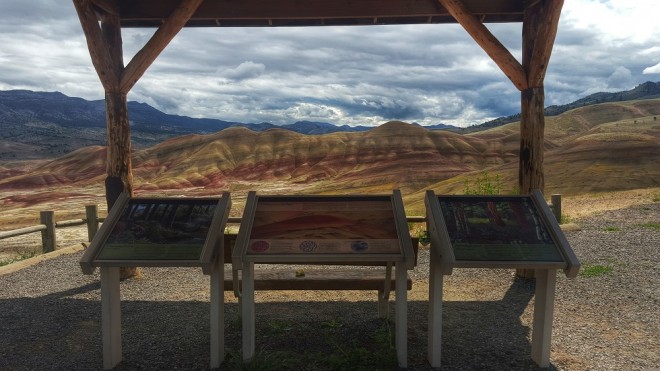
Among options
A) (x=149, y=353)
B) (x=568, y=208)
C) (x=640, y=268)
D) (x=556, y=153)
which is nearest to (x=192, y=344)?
(x=149, y=353)

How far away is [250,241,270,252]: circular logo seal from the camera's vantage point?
414cm

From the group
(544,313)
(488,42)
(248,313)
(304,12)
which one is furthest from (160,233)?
(304,12)

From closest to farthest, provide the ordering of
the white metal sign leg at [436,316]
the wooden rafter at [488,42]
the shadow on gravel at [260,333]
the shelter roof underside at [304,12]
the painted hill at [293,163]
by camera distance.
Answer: the white metal sign leg at [436,316] < the shadow on gravel at [260,333] < the wooden rafter at [488,42] < the shelter roof underside at [304,12] < the painted hill at [293,163]

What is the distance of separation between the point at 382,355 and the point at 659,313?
3.68 metres

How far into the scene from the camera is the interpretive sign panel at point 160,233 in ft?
13.5

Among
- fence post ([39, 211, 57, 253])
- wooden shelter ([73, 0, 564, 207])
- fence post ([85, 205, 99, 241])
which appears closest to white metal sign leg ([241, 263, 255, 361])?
wooden shelter ([73, 0, 564, 207])

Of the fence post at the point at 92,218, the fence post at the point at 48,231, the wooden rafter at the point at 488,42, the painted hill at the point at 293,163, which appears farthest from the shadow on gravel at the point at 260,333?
the painted hill at the point at 293,163

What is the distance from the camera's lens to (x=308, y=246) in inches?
164

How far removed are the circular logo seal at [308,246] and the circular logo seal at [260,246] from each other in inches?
11.2

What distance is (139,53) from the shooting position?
691cm

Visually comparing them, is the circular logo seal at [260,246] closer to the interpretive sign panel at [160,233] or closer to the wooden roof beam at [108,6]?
the interpretive sign panel at [160,233]

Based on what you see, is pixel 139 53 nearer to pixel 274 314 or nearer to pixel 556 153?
pixel 274 314

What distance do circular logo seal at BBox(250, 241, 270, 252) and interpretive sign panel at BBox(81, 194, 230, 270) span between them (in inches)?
13.7

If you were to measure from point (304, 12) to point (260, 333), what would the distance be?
5371 mm
